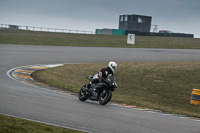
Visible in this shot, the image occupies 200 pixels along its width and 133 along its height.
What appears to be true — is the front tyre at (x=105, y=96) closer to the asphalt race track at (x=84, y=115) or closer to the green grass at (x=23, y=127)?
the asphalt race track at (x=84, y=115)

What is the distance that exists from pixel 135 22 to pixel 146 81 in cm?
5547

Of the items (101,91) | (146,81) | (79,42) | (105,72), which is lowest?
(146,81)

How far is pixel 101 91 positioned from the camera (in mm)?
11742

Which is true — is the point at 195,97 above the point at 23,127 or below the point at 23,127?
below

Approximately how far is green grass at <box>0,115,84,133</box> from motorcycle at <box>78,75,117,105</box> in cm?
392

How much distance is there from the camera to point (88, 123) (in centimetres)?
861

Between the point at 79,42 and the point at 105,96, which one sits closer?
the point at 105,96

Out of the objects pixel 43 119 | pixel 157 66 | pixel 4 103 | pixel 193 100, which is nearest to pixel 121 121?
pixel 43 119

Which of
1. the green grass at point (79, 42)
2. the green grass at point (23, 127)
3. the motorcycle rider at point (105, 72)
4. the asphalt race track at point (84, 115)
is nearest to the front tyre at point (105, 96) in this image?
the asphalt race track at point (84, 115)

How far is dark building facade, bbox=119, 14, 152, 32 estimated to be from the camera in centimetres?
7394

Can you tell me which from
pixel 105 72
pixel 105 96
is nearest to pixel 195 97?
pixel 105 96

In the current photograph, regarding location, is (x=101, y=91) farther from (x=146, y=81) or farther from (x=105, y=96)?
(x=146, y=81)

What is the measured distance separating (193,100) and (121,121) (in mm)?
7328

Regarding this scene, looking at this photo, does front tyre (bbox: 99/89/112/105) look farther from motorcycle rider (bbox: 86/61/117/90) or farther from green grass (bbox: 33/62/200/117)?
green grass (bbox: 33/62/200/117)
